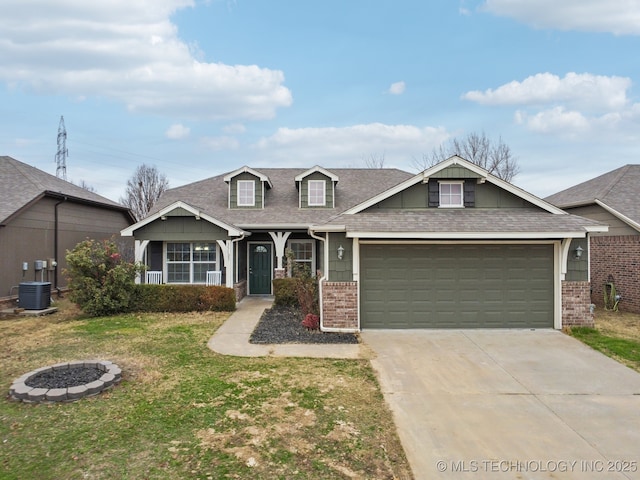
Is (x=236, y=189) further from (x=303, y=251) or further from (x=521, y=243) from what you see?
(x=521, y=243)

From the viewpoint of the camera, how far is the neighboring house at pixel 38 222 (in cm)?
1285

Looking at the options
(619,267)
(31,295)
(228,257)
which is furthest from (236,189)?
(619,267)

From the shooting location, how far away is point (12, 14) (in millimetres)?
10859

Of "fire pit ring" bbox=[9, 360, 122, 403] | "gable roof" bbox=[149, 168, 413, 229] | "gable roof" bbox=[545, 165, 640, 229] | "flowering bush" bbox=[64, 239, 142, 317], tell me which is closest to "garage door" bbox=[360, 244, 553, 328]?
"gable roof" bbox=[545, 165, 640, 229]

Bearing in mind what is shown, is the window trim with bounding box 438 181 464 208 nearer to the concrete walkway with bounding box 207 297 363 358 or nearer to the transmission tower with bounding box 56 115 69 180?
the concrete walkway with bounding box 207 297 363 358

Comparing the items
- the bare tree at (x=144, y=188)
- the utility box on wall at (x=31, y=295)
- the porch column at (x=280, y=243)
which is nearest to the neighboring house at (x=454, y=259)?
the porch column at (x=280, y=243)

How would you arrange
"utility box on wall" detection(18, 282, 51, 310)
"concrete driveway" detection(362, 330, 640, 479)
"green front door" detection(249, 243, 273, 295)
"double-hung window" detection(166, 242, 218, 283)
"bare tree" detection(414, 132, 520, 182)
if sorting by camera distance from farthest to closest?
"bare tree" detection(414, 132, 520, 182) → "green front door" detection(249, 243, 273, 295) → "double-hung window" detection(166, 242, 218, 283) → "utility box on wall" detection(18, 282, 51, 310) → "concrete driveway" detection(362, 330, 640, 479)

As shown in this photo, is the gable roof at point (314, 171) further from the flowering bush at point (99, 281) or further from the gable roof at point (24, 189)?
the gable roof at point (24, 189)

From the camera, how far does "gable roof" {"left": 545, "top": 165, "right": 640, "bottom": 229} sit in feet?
41.7

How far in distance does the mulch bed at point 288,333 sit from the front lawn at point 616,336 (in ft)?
16.4

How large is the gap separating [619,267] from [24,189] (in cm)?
2069

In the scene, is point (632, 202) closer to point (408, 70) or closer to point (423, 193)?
point (423, 193)

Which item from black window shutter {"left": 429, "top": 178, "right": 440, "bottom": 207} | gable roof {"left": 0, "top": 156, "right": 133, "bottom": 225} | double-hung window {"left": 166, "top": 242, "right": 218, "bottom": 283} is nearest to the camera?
black window shutter {"left": 429, "top": 178, "right": 440, "bottom": 207}

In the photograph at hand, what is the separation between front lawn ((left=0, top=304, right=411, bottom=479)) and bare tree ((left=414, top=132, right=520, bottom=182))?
26.5 m
